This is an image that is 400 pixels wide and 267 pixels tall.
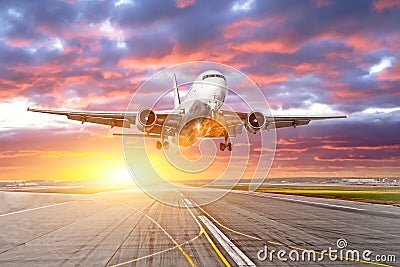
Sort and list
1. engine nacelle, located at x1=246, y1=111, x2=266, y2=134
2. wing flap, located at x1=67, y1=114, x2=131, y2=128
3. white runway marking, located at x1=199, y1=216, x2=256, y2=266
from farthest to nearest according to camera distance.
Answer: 1. wing flap, located at x1=67, y1=114, x2=131, y2=128
2. engine nacelle, located at x1=246, y1=111, x2=266, y2=134
3. white runway marking, located at x1=199, y1=216, x2=256, y2=266

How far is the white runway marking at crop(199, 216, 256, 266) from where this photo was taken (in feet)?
39.7

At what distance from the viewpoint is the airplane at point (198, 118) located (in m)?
32.7

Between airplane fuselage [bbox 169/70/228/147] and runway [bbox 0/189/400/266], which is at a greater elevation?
airplane fuselage [bbox 169/70/228/147]

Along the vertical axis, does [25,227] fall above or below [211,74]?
below

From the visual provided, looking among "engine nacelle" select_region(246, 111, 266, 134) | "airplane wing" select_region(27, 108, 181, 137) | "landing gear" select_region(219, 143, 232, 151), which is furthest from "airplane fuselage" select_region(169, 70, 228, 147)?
"landing gear" select_region(219, 143, 232, 151)

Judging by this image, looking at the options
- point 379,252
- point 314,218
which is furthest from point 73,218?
Answer: point 379,252

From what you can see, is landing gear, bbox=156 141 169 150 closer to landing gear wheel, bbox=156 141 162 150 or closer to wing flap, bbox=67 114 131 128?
landing gear wheel, bbox=156 141 162 150

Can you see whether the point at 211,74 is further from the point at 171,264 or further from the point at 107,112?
the point at 171,264

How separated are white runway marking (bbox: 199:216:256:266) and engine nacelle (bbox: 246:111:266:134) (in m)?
14.9

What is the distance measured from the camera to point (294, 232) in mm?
18734

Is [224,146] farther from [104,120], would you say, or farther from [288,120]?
[104,120]

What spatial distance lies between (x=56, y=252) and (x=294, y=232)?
11204 millimetres
